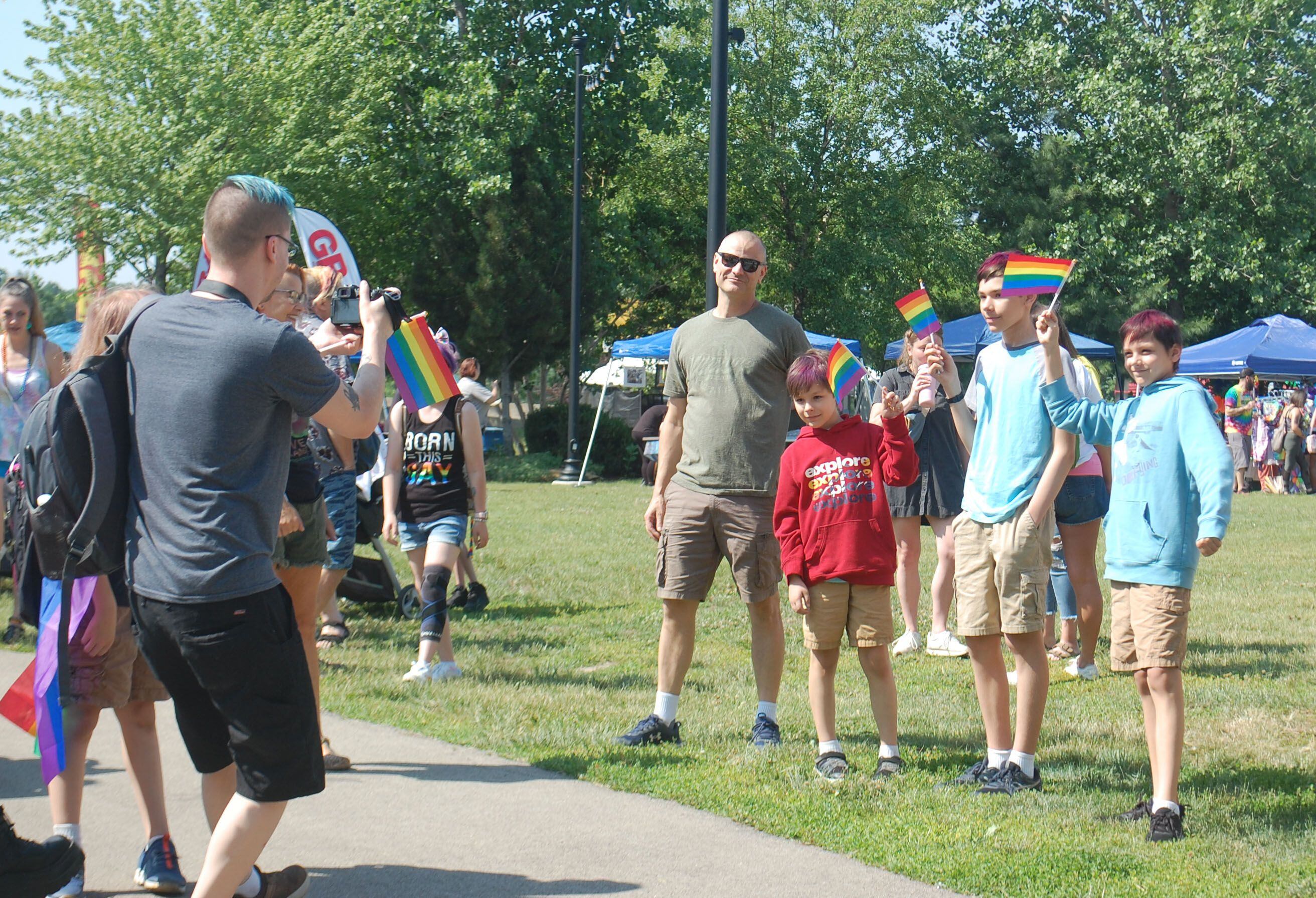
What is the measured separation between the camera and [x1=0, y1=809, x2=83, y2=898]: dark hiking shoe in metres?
3.36

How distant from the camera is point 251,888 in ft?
12.5

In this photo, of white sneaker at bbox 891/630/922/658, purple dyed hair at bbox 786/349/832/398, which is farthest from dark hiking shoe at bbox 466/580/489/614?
purple dyed hair at bbox 786/349/832/398

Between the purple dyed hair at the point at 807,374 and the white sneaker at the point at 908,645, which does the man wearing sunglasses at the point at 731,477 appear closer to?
the purple dyed hair at the point at 807,374

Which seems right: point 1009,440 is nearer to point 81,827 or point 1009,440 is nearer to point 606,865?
point 606,865

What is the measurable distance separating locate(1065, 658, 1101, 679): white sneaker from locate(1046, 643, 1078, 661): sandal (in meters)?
0.45

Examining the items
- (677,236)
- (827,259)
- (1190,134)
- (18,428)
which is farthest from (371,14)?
(18,428)

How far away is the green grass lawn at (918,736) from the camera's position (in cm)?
419

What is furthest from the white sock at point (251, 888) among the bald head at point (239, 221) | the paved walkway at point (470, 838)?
the bald head at point (239, 221)

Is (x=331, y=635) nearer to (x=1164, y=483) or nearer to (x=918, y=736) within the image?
(x=918, y=736)

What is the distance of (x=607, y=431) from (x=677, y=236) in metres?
13.2

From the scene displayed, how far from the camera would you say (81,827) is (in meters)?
4.52

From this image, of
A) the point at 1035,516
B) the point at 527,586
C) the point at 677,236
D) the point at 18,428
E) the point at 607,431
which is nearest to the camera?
the point at 1035,516

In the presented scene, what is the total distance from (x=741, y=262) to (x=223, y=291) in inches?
109

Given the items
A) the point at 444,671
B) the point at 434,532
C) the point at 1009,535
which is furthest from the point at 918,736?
the point at 434,532
